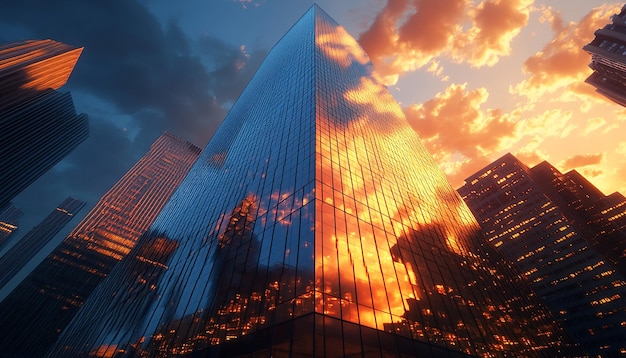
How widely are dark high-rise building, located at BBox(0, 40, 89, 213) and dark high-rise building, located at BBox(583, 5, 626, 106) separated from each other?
A: 175004 millimetres

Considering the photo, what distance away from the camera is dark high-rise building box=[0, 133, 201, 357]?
12512 centimetres

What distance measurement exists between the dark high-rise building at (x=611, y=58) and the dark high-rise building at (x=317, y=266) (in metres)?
71.5

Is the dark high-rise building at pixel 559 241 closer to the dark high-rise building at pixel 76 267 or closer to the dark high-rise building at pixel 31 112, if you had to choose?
the dark high-rise building at pixel 31 112

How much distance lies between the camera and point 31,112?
11619 centimetres

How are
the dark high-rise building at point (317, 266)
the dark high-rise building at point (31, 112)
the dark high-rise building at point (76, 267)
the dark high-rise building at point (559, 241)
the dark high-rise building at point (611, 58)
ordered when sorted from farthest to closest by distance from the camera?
the dark high-rise building at point (76, 267) < the dark high-rise building at point (31, 112) < the dark high-rise building at point (559, 241) < the dark high-rise building at point (611, 58) < the dark high-rise building at point (317, 266)

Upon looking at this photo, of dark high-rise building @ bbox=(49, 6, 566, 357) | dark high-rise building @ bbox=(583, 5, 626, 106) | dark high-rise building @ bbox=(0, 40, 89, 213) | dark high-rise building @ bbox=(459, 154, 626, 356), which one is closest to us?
dark high-rise building @ bbox=(49, 6, 566, 357)

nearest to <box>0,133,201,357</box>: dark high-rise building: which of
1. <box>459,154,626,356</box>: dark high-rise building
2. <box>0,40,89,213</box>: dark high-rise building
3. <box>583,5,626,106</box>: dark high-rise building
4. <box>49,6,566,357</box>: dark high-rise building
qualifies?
<box>0,40,89,213</box>: dark high-rise building

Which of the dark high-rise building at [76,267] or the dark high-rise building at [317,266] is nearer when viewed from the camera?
the dark high-rise building at [317,266]

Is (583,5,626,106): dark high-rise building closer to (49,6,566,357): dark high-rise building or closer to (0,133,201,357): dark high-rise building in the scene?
(49,6,566,357): dark high-rise building

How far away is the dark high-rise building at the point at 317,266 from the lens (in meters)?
20.0

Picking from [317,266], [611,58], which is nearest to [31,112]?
[317,266]

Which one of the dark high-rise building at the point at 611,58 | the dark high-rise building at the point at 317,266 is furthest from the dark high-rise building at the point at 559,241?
the dark high-rise building at the point at 611,58

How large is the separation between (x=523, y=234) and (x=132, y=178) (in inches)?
8043

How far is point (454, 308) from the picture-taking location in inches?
1070
